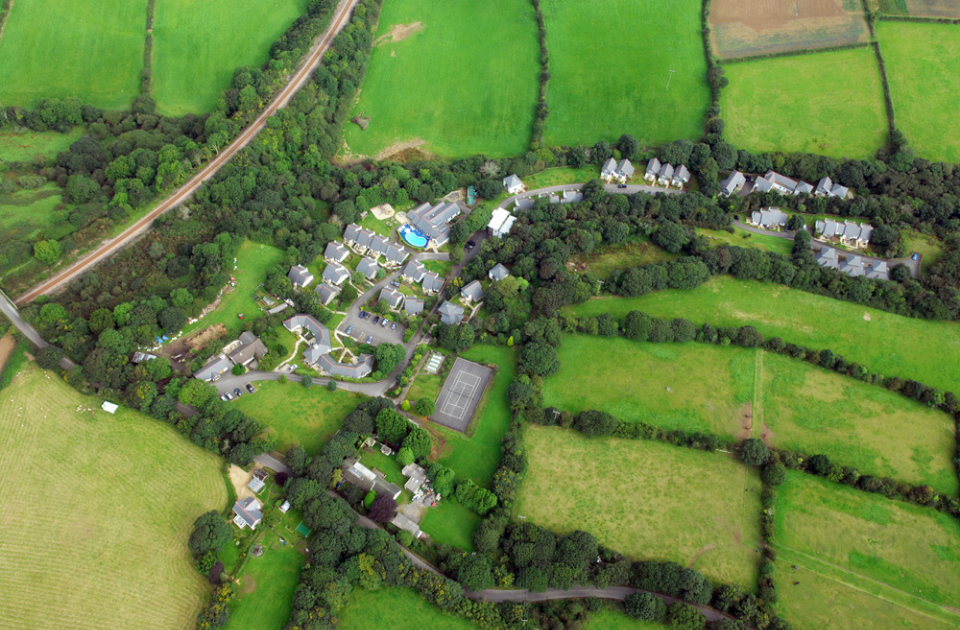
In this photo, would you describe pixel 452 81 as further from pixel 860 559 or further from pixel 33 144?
pixel 860 559

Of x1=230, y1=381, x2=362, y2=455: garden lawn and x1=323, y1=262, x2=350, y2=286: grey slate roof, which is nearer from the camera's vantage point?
x1=230, y1=381, x2=362, y2=455: garden lawn

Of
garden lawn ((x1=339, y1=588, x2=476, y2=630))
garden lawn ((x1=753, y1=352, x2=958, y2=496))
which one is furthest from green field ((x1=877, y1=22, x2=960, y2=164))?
garden lawn ((x1=339, y1=588, x2=476, y2=630))

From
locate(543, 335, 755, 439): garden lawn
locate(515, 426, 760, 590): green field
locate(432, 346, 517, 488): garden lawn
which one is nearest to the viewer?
locate(515, 426, 760, 590): green field

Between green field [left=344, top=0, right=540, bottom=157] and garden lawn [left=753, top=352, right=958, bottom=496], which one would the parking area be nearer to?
garden lawn [left=753, top=352, right=958, bottom=496]

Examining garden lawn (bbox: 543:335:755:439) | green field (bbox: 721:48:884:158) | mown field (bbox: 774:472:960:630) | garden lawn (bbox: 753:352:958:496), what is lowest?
mown field (bbox: 774:472:960:630)

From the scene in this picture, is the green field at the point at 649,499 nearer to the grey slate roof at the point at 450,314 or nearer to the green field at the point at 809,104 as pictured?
the grey slate roof at the point at 450,314

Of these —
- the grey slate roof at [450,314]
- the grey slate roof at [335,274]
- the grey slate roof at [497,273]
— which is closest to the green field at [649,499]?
the grey slate roof at [450,314]
